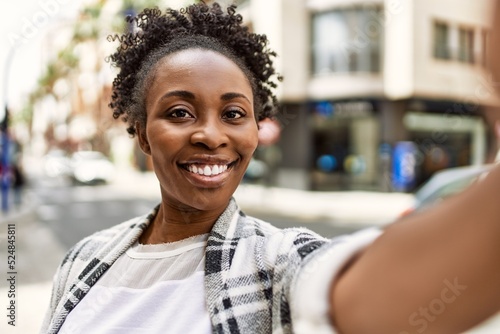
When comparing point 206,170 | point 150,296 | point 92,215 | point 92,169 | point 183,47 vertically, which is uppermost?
point 183,47

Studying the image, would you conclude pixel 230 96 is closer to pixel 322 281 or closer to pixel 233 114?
pixel 233 114

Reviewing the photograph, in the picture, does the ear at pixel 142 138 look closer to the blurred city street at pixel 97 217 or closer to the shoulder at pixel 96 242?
the shoulder at pixel 96 242

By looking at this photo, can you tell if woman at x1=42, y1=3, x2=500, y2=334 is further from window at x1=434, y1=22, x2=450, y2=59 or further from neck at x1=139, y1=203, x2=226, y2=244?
window at x1=434, y1=22, x2=450, y2=59

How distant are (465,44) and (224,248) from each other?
17427mm

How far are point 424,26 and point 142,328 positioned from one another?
643 inches

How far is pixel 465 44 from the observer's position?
1662 cm

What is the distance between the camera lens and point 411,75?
15.9m

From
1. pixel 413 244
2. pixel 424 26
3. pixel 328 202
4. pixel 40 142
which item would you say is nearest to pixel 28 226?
pixel 328 202

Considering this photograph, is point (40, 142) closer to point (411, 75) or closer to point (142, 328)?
point (411, 75)

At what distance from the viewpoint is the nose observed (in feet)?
3.31

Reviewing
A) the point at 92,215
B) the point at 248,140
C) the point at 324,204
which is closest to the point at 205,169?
the point at 248,140

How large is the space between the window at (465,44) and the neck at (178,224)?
17.0 m

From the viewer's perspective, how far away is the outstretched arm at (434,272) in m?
0.44

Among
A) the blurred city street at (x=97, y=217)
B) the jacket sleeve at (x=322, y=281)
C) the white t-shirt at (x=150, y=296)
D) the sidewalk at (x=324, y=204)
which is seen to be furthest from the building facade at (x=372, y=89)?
the jacket sleeve at (x=322, y=281)
